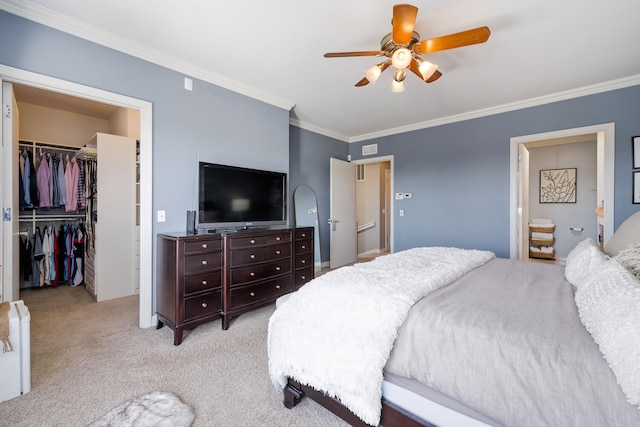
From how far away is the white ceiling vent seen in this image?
17.0ft

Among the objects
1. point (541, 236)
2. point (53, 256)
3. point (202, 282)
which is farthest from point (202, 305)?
point (541, 236)

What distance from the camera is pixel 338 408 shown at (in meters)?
1.33

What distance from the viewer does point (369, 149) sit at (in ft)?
17.3

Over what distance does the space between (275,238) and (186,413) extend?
170cm

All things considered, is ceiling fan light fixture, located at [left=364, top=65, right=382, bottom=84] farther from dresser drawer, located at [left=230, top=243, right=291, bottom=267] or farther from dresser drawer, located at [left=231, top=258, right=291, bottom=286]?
dresser drawer, located at [left=231, top=258, right=291, bottom=286]

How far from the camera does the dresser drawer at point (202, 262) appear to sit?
7.53 feet

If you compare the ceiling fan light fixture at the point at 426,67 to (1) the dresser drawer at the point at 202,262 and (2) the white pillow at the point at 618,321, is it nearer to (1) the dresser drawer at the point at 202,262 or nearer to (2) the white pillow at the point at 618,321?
(2) the white pillow at the point at 618,321

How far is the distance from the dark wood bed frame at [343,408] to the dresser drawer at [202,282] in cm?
125

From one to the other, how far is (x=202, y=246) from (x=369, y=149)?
382 cm

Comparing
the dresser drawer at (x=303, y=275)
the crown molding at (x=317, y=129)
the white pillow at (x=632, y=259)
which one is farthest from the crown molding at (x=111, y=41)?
the white pillow at (x=632, y=259)

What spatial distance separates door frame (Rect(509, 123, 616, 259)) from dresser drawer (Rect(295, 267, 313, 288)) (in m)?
2.75

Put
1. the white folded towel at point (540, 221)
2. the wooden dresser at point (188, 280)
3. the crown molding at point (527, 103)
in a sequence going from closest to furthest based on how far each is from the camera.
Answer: the wooden dresser at point (188, 280) < the crown molding at point (527, 103) < the white folded towel at point (540, 221)

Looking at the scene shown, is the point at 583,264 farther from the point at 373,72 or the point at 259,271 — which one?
the point at 259,271

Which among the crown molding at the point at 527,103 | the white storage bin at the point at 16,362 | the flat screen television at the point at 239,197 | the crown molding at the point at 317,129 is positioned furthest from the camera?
the crown molding at the point at 317,129
